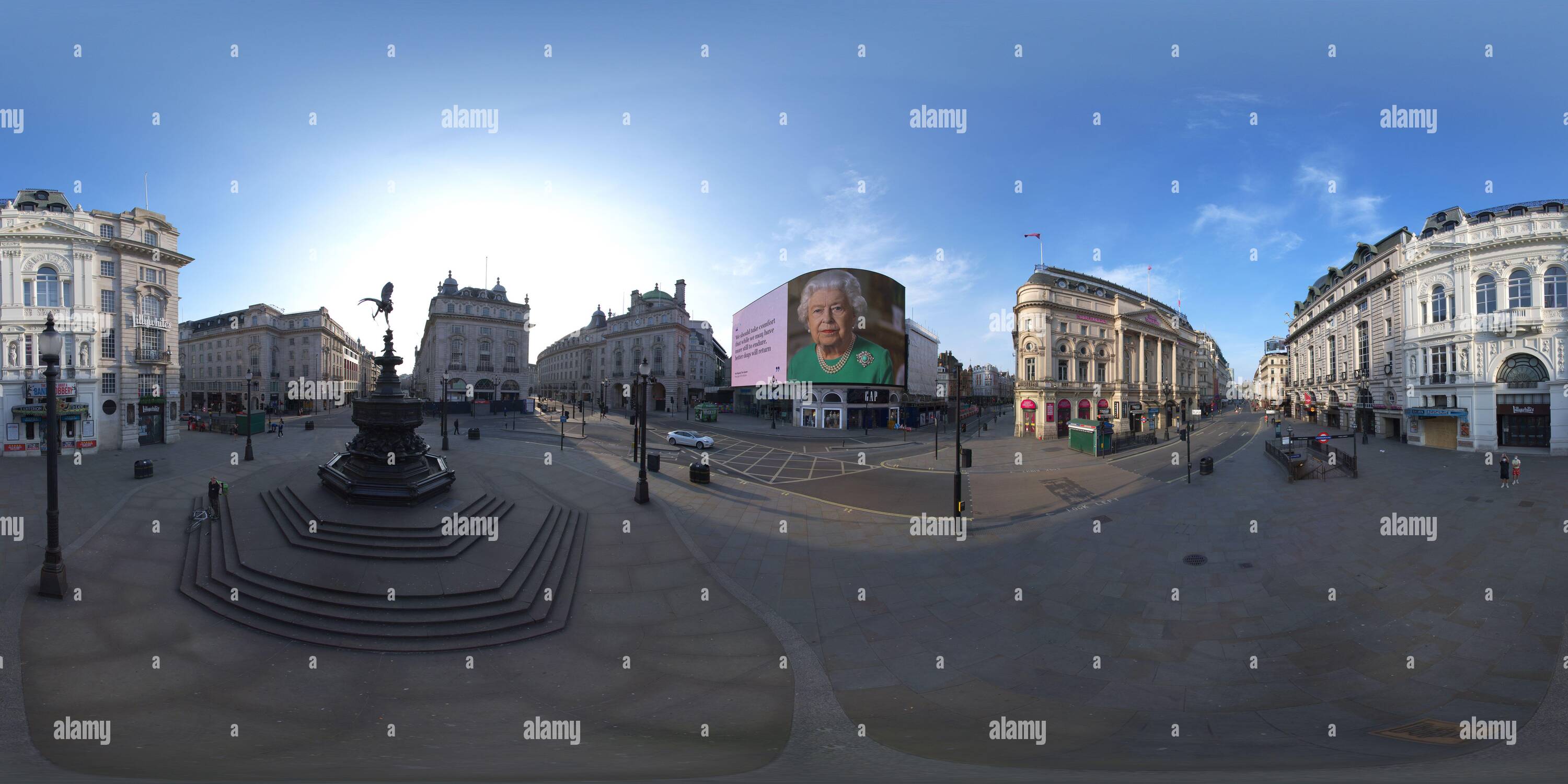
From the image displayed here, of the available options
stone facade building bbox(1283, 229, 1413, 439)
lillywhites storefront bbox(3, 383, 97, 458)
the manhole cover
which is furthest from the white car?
stone facade building bbox(1283, 229, 1413, 439)

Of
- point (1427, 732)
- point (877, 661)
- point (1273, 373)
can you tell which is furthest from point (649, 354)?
point (1273, 373)

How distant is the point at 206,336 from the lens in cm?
7231

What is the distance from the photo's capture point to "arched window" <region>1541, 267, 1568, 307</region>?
25.9m

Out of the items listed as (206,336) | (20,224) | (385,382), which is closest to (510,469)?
(385,382)

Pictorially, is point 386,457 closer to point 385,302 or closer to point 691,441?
point 385,302

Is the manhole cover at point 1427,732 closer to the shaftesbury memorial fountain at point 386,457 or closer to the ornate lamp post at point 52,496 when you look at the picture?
the shaftesbury memorial fountain at point 386,457

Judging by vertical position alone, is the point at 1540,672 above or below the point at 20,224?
below

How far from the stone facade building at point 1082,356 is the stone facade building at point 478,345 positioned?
186ft

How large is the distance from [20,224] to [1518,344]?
7341 centimetres

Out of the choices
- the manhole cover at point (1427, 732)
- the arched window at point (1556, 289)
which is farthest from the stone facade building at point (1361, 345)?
the manhole cover at point (1427, 732)

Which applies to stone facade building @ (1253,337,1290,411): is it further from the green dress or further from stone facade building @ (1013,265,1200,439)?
the green dress

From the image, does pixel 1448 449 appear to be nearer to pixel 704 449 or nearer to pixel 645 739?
pixel 704 449

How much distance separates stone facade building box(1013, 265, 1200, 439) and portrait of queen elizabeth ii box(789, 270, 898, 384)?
14.3 m

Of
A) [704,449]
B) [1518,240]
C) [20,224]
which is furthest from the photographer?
[704,449]
